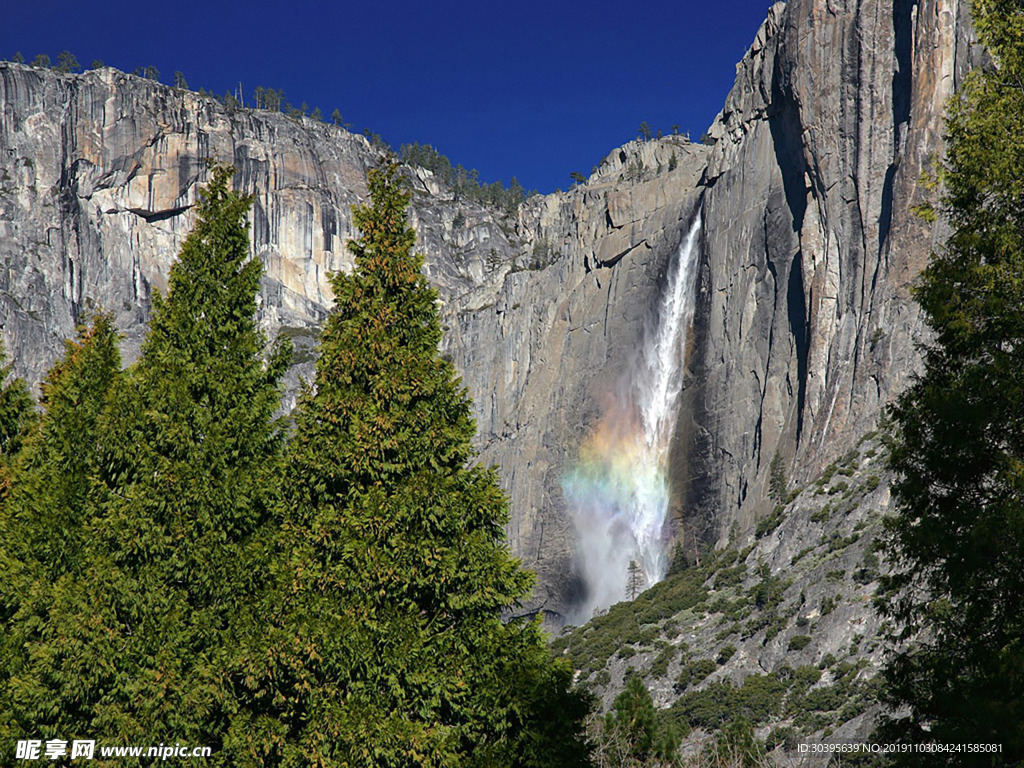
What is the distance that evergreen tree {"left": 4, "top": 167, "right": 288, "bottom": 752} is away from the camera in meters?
12.1

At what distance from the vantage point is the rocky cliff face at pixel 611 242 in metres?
73.2

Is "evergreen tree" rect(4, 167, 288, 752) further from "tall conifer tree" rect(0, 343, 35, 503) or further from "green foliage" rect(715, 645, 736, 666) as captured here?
"green foliage" rect(715, 645, 736, 666)

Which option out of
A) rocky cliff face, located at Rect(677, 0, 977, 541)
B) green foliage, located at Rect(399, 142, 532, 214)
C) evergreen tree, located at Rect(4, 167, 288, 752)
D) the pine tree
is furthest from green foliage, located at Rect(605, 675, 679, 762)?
green foliage, located at Rect(399, 142, 532, 214)

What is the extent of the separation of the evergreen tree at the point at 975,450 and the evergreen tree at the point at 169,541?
27.3ft

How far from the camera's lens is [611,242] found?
108 m

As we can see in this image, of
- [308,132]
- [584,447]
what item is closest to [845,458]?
[584,447]

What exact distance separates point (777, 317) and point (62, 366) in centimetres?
7194

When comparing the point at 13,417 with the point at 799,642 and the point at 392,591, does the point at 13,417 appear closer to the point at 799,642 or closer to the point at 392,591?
the point at 392,591

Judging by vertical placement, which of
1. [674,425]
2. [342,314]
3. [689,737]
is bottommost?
[689,737]

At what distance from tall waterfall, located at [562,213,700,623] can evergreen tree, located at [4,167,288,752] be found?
267 feet

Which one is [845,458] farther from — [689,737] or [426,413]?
[426,413]

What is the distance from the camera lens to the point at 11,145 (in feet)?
447

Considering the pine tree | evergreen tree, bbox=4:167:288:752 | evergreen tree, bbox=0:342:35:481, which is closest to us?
the pine tree

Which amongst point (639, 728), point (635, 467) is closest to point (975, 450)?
point (639, 728)
